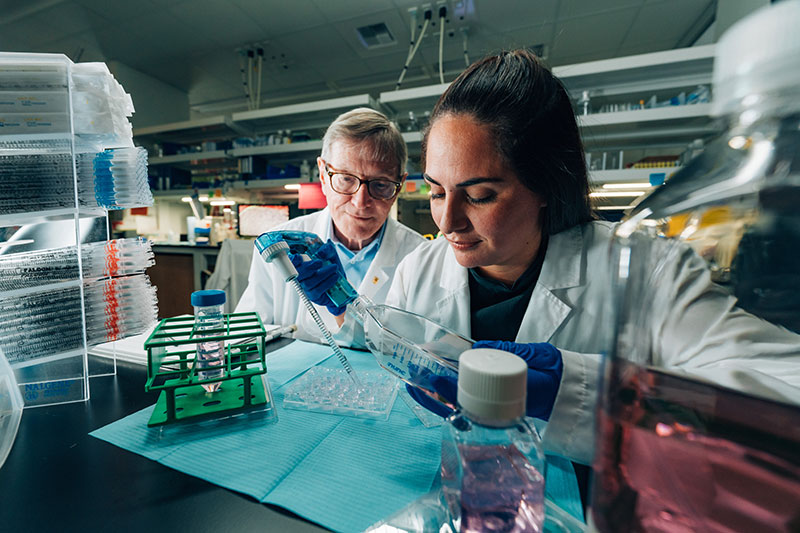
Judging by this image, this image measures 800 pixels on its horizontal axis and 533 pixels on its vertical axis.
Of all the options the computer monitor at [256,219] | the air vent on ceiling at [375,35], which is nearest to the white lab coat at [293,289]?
the computer monitor at [256,219]

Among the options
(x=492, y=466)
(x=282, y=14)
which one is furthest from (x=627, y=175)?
(x=282, y=14)

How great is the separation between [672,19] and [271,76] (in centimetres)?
483

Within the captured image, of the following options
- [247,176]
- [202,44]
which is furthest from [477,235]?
[202,44]

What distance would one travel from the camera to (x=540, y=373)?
2.31 ft

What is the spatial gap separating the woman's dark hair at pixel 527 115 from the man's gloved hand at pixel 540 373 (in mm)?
440

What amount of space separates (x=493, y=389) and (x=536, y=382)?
1.31ft

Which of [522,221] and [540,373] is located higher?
[522,221]

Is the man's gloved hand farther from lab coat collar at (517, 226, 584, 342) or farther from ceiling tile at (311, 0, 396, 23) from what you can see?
ceiling tile at (311, 0, 396, 23)

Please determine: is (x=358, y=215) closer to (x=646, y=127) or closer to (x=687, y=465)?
(x=687, y=465)

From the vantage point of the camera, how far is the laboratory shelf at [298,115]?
3.54 m

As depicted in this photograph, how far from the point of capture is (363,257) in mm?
1856

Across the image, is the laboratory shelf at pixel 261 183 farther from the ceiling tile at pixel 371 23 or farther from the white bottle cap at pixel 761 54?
the white bottle cap at pixel 761 54

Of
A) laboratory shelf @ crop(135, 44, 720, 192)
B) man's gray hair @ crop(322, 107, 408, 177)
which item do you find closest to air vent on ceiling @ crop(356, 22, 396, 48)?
laboratory shelf @ crop(135, 44, 720, 192)

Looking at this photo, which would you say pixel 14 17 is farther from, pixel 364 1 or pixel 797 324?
pixel 797 324
